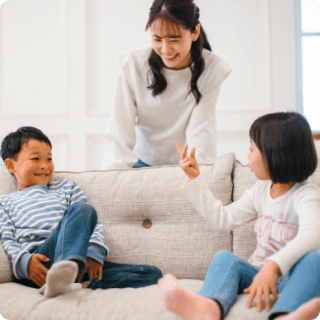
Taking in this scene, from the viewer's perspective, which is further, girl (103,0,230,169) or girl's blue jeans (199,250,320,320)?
girl (103,0,230,169)

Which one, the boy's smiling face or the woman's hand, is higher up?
the boy's smiling face

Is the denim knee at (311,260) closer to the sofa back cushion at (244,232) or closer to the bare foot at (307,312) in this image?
the bare foot at (307,312)

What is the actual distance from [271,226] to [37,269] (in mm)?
549

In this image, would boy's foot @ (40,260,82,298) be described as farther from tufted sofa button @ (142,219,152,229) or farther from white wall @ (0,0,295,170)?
white wall @ (0,0,295,170)

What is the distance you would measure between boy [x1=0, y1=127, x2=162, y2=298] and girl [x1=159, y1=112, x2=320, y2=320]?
0.71ft

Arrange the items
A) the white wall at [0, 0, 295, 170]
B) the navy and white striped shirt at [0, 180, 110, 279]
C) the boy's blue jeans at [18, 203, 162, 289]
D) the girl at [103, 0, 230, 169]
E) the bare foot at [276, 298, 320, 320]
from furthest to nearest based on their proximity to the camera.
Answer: the white wall at [0, 0, 295, 170], the girl at [103, 0, 230, 169], the navy and white striped shirt at [0, 180, 110, 279], the boy's blue jeans at [18, 203, 162, 289], the bare foot at [276, 298, 320, 320]

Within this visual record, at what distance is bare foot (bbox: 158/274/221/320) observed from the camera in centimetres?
59

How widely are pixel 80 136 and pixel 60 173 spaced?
1.15 metres

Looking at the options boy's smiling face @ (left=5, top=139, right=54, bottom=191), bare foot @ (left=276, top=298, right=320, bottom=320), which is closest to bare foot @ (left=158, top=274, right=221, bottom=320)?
bare foot @ (left=276, top=298, right=320, bottom=320)

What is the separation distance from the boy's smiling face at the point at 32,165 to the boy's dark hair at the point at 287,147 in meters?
0.67

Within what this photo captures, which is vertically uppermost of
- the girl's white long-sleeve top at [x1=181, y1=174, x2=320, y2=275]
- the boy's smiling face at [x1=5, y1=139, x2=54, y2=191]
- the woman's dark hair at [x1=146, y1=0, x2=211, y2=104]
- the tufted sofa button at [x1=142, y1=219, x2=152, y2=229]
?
the woman's dark hair at [x1=146, y1=0, x2=211, y2=104]

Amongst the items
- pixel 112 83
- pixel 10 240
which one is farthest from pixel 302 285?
pixel 112 83

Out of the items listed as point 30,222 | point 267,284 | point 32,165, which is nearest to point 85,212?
point 30,222

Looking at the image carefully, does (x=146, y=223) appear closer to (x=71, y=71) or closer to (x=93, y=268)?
(x=93, y=268)
